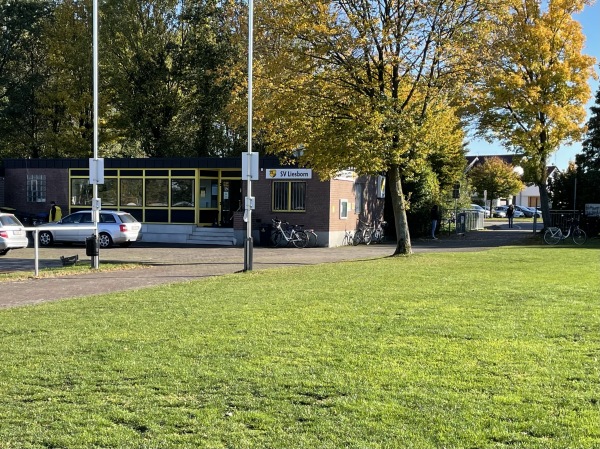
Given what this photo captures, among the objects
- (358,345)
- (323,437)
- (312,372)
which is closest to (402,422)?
(323,437)

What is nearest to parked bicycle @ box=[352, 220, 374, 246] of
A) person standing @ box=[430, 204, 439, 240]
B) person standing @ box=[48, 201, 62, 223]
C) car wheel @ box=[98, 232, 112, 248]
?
person standing @ box=[430, 204, 439, 240]

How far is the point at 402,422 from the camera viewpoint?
4.38m

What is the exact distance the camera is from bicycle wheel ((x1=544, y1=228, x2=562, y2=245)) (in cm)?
2581

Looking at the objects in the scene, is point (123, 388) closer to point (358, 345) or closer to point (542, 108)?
point (358, 345)

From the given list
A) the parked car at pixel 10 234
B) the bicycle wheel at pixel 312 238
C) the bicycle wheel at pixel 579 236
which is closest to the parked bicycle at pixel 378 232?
the bicycle wheel at pixel 312 238

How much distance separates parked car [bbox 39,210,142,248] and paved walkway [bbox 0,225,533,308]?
0.44m

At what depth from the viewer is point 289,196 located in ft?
83.9

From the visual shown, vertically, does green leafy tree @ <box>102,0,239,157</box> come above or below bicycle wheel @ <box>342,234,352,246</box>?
above

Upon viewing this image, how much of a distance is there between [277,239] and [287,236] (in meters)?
0.57

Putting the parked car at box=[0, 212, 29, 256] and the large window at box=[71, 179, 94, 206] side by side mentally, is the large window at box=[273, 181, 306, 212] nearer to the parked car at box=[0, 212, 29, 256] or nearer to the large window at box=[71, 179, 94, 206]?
the large window at box=[71, 179, 94, 206]

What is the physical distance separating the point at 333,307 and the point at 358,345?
8.35ft

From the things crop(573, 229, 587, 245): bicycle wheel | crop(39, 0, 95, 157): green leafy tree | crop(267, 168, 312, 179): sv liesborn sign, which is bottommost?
crop(573, 229, 587, 245): bicycle wheel

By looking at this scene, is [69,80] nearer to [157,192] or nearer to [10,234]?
[157,192]

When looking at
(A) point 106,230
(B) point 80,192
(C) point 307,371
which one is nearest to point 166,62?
(B) point 80,192
